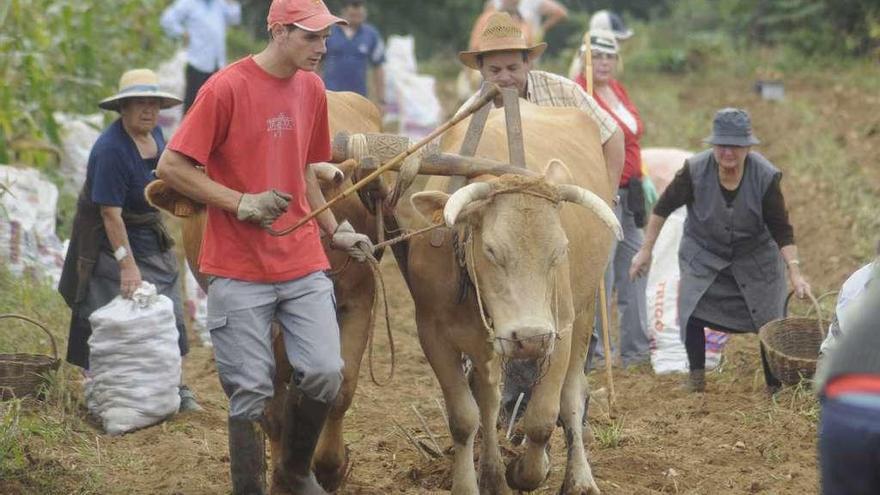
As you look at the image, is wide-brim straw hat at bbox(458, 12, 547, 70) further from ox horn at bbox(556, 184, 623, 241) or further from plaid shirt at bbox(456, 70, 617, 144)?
ox horn at bbox(556, 184, 623, 241)

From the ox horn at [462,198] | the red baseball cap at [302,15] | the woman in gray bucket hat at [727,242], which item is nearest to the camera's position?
the red baseball cap at [302,15]

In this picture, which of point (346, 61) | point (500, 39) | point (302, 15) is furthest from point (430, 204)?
point (346, 61)

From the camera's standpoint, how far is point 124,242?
26.6 feet

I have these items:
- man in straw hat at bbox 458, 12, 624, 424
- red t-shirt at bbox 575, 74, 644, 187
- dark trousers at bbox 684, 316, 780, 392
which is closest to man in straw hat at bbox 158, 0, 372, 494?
man in straw hat at bbox 458, 12, 624, 424

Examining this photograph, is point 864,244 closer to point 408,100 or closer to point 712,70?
point 408,100

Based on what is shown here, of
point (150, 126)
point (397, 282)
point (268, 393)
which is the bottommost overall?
point (397, 282)

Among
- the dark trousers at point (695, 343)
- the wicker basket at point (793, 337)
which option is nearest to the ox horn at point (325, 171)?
the wicker basket at point (793, 337)

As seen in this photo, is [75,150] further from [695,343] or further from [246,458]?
[246,458]

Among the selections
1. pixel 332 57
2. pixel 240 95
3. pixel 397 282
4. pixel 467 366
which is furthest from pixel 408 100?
pixel 240 95

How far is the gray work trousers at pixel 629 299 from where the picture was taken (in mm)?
10016

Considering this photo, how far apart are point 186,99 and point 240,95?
987cm

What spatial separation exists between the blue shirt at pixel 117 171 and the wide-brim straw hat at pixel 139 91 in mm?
137

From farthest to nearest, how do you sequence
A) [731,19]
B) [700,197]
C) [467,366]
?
[731,19], [700,197], [467,366]

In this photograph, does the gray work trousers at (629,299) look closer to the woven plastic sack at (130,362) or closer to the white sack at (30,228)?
the woven plastic sack at (130,362)
